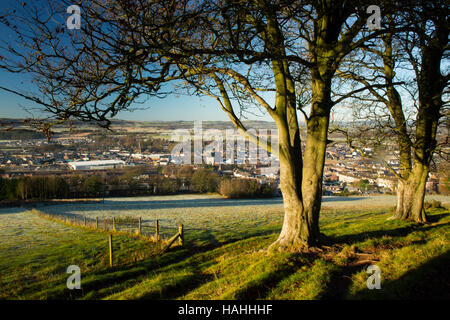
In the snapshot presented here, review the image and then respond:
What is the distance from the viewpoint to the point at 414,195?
1112 centimetres

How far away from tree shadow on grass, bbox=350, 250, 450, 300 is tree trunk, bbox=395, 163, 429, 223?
765 centimetres

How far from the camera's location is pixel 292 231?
6.68 m

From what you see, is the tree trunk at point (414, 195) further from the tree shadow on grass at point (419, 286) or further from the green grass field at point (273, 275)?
the tree shadow on grass at point (419, 286)

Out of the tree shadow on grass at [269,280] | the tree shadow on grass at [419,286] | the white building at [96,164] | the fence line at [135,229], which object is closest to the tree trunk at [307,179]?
the tree shadow on grass at [269,280]

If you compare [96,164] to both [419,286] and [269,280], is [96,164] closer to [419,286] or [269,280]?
[269,280]

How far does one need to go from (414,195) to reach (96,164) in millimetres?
56492

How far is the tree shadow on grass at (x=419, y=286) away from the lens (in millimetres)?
3631

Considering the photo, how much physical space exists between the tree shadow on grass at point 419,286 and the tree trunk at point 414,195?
25.1 ft

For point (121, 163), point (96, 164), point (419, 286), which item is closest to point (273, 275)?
point (419, 286)
